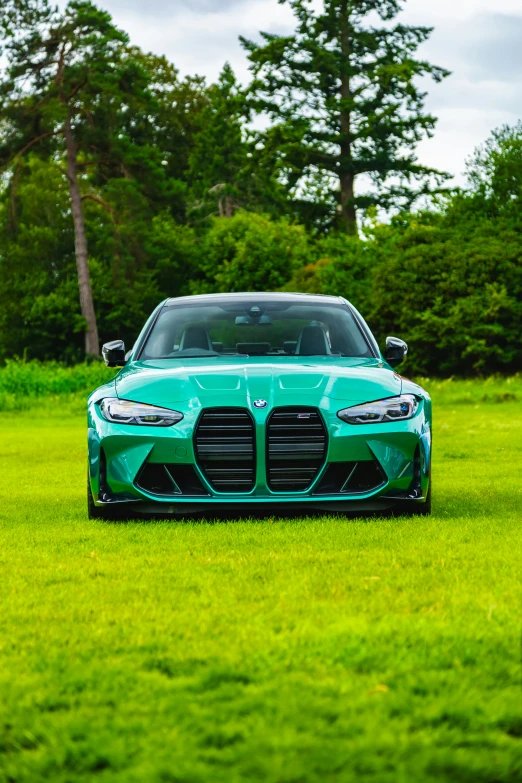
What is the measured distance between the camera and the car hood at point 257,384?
8.13m

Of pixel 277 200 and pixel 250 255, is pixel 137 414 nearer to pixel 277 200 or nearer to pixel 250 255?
pixel 250 255

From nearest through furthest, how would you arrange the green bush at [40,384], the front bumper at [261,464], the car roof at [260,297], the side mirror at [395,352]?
the front bumper at [261,464] → the side mirror at [395,352] → the car roof at [260,297] → the green bush at [40,384]

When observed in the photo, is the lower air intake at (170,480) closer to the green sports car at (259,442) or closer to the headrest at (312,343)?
the green sports car at (259,442)

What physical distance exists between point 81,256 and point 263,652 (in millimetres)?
52394

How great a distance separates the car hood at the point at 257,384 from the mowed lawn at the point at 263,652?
2.72 feet

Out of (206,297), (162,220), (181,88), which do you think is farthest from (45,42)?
(206,297)

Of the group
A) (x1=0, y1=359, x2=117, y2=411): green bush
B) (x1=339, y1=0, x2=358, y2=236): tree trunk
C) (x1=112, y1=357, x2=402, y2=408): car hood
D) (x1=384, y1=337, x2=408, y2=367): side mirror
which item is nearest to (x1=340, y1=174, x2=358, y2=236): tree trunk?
(x1=339, y1=0, x2=358, y2=236): tree trunk

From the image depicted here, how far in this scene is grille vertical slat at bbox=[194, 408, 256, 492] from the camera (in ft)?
26.5

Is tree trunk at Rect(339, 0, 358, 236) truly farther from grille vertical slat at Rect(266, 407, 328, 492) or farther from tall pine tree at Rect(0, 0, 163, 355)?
grille vertical slat at Rect(266, 407, 328, 492)

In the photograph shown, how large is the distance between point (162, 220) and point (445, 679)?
62.7 meters

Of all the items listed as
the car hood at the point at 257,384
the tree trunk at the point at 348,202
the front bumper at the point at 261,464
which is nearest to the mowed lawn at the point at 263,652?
the front bumper at the point at 261,464

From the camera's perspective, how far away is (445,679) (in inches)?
154

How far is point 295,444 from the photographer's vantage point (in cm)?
808

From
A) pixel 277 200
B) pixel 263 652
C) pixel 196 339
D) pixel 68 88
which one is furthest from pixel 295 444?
pixel 277 200
